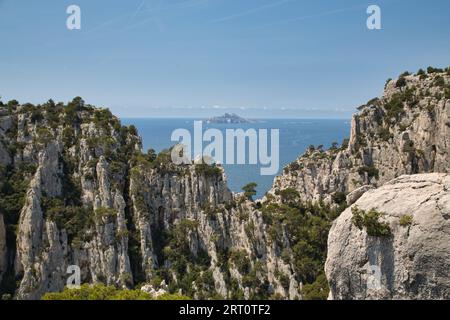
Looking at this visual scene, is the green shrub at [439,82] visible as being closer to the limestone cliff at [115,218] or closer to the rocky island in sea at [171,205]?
the rocky island in sea at [171,205]

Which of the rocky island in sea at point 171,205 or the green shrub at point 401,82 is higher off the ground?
the green shrub at point 401,82

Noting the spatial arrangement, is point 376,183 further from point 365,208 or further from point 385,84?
point 365,208

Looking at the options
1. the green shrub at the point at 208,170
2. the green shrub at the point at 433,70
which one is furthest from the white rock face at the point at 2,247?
the green shrub at the point at 433,70

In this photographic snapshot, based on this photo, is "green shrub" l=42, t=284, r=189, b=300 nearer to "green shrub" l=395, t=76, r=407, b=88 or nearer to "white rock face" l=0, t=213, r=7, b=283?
"white rock face" l=0, t=213, r=7, b=283

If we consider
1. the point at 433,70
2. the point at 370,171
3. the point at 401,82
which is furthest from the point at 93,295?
the point at 433,70

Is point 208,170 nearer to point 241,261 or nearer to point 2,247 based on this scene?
point 241,261
